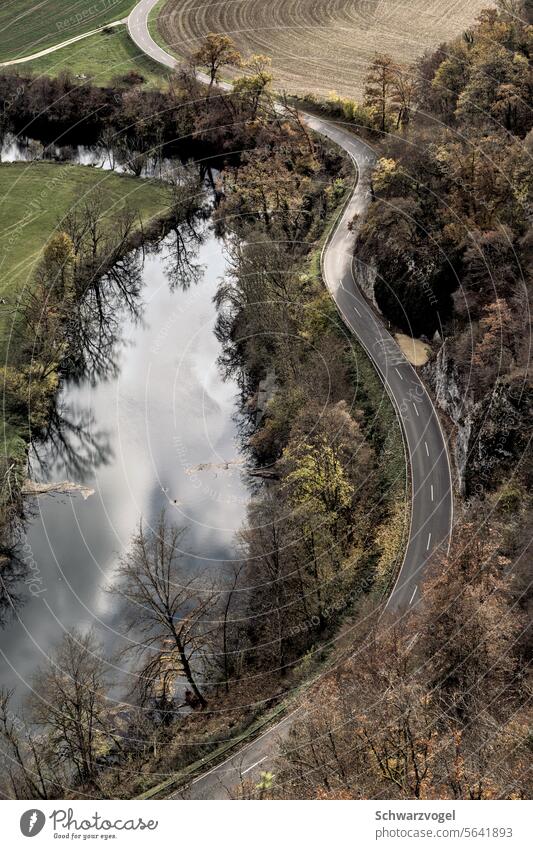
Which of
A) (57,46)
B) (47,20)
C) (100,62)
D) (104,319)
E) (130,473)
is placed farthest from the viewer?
(47,20)

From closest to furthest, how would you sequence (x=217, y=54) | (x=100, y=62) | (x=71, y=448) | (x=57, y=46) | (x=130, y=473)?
(x=130, y=473) < (x=71, y=448) < (x=217, y=54) < (x=100, y=62) < (x=57, y=46)

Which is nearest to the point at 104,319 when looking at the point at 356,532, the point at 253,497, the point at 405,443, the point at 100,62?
the point at 253,497

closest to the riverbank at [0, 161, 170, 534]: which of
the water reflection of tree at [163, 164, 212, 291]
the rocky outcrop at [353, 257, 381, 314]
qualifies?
the water reflection of tree at [163, 164, 212, 291]

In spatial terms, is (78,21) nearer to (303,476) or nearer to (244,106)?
(244,106)

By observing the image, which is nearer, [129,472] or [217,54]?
[129,472]

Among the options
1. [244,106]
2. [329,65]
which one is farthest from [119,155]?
[329,65]

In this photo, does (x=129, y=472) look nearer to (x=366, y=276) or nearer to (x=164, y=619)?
(x=164, y=619)
